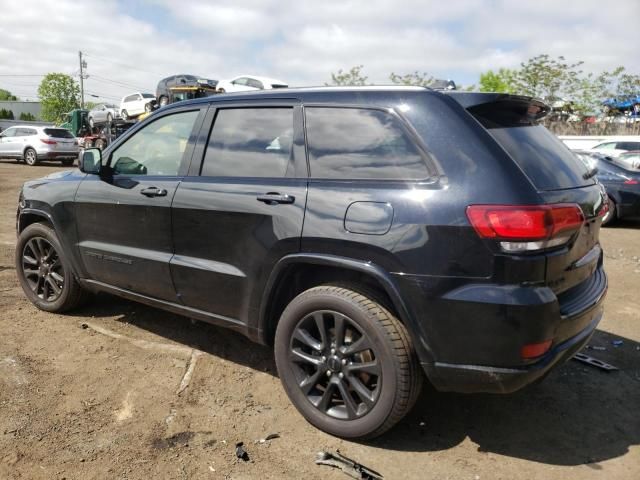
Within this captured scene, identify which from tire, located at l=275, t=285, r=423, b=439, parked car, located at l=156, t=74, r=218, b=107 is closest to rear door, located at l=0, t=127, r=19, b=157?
parked car, located at l=156, t=74, r=218, b=107

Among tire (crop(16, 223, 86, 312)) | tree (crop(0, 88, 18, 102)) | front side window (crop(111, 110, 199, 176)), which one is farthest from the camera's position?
tree (crop(0, 88, 18, 102))

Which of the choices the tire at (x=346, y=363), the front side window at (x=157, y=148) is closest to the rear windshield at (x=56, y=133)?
the front side window at (x=157, y=148)

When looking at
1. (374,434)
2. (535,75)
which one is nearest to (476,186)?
(374,434)

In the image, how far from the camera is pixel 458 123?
2631 mm

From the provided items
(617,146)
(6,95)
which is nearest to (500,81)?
(617,146)

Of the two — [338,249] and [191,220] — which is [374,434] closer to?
[338,249]

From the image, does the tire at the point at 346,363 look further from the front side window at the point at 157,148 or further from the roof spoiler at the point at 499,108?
the front side window at the point at 157,148

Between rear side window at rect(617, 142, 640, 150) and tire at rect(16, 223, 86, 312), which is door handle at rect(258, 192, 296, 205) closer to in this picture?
tire at rect(16, 223, 86, 312)

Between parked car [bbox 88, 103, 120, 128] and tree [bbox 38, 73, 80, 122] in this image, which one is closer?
parked car [bbox 88, 103, 120, 128]

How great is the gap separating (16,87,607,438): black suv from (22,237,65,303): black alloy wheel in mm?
1214

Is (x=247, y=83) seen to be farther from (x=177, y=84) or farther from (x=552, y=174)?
(x=552, y=174)

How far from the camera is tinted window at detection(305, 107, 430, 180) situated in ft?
8.93

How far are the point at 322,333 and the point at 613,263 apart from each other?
591 cm

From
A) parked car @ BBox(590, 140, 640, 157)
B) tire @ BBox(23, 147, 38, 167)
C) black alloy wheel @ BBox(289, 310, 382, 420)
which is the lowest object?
black alloy wheel @ BBox(289, 310, 382, 420)
